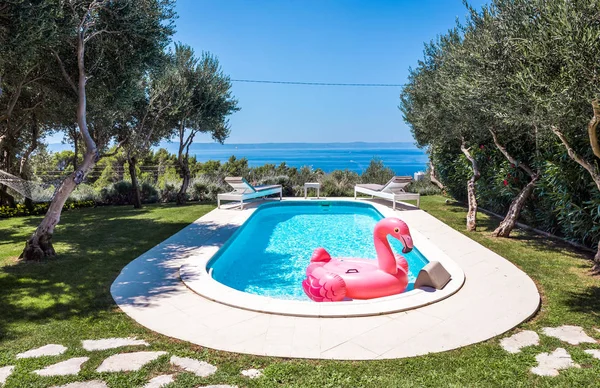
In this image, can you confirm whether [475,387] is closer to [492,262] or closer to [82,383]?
[82,383]

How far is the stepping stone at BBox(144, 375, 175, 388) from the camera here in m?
3.18

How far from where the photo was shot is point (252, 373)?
340cm

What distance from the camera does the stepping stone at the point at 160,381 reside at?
10.4 ft

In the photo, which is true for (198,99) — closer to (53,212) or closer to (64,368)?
(53,212)

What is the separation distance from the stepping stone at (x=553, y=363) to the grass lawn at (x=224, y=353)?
0.07m

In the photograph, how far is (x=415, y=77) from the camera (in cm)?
1369

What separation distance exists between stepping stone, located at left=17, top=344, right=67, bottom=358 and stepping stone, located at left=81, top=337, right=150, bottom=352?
0.21 metres

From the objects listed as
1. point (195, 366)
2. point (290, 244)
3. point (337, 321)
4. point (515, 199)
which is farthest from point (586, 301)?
point (290, 244)

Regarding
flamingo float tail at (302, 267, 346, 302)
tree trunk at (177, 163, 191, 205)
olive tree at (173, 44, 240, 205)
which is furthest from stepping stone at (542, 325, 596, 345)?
tree trunk at (177, 163, 191, 205)

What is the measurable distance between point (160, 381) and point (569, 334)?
4.46 meters

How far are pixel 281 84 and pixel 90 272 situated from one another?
93.2 feet

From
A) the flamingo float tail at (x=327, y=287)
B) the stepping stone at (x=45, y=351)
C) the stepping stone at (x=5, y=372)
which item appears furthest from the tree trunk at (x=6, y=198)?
the flamingo float tail at (x=327, y=287)

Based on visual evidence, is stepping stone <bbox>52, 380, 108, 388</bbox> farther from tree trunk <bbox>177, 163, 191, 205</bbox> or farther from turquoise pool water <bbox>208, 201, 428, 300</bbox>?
tree trunk <bbox>177, 163, 191, 205</bbox>

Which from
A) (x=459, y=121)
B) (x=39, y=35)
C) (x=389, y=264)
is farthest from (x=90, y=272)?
(x=459, y=121)
